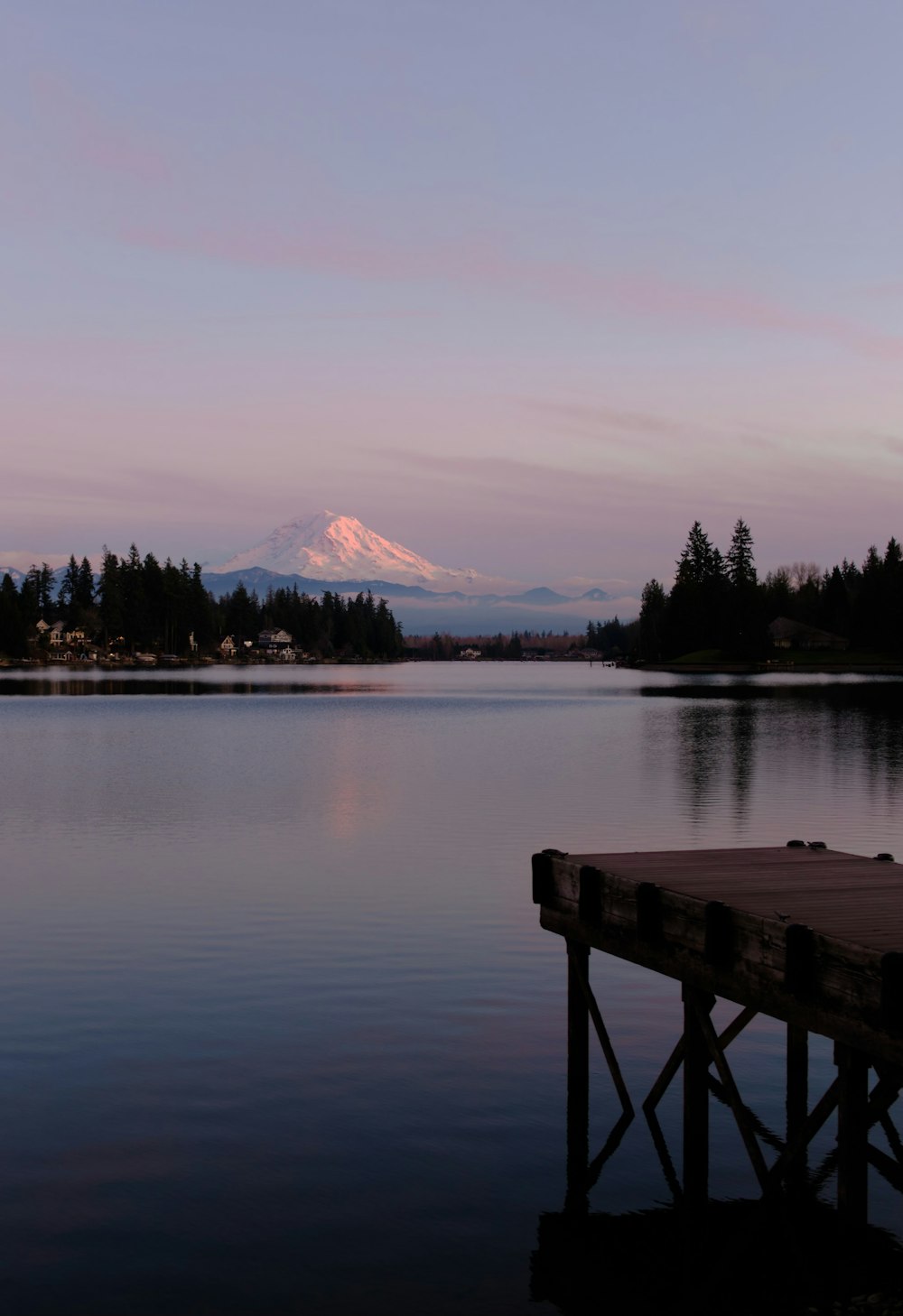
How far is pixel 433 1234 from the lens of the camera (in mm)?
11516

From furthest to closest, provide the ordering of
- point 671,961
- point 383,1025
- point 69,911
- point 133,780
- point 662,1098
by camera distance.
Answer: point 133,780 → point 69,911 → point 383,1025 → point 662,1098 → point 671,961

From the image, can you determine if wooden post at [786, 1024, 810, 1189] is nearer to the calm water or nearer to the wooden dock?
the wooden dock

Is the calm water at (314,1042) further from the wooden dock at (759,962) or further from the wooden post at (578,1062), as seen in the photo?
the wooden dock at (759,962)

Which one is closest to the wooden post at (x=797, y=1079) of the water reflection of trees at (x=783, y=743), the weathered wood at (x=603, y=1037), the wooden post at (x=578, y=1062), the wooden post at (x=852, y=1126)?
the weathered wood at (x=603, y=1037)

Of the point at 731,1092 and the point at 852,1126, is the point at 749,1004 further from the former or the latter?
the point at 852,1126

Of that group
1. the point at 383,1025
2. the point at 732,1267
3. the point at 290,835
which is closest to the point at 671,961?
the point at 732,1267

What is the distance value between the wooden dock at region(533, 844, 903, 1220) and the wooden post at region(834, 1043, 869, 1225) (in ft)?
0.03

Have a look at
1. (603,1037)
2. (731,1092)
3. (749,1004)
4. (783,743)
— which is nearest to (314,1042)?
(603,1037)

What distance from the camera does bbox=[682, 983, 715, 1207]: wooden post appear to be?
12164 millimetres

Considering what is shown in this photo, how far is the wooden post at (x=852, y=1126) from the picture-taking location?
10.9 meters

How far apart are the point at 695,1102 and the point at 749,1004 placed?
1386mm

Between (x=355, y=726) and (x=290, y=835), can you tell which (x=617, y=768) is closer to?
(x=290, y=835)

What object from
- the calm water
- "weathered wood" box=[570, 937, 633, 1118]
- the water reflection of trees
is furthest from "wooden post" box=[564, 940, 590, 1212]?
the water reflection of trees

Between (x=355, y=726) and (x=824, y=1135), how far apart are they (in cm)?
7972
